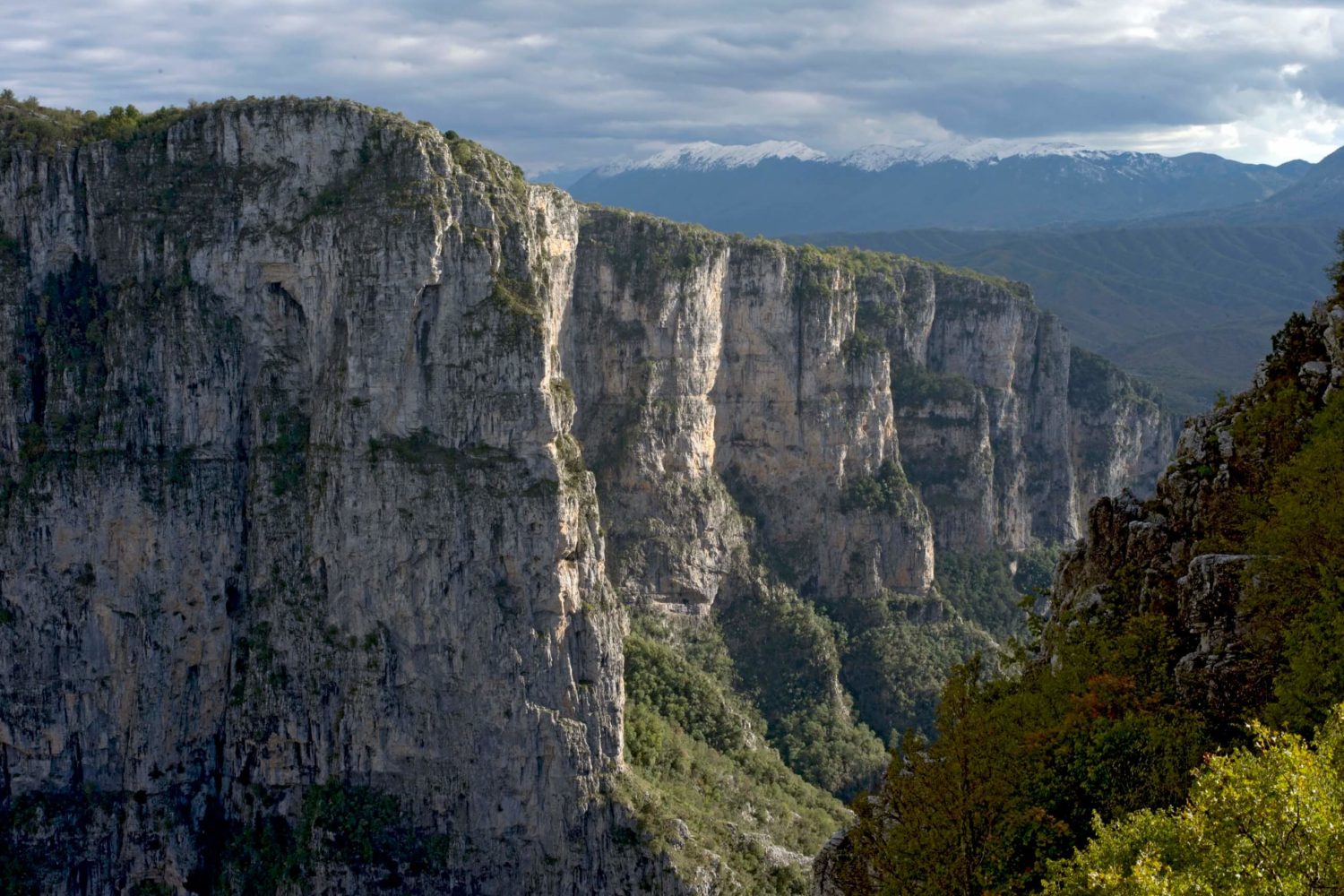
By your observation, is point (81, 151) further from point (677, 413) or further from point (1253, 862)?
point (1253, 862)

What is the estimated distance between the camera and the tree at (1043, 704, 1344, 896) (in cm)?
1355

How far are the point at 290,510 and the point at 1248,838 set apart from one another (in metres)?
48.7

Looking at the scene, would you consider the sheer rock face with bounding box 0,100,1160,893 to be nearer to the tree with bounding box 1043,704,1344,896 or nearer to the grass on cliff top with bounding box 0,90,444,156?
the grass on cliff top with bounding box 0,90,444,156

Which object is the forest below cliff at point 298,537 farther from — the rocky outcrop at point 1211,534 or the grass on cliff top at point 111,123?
the rocky outcrop at point 1211,534

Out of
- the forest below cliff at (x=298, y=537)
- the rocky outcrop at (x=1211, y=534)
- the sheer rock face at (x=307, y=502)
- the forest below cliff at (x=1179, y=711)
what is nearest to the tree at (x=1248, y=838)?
the forest below cliff at (x=1179, y=711)

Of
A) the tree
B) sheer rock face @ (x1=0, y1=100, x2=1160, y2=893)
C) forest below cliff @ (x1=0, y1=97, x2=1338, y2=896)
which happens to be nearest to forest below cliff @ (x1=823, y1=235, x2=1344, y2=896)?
the tree

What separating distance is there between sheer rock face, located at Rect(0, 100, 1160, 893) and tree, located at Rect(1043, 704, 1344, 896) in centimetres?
4199

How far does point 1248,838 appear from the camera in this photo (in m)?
14.0

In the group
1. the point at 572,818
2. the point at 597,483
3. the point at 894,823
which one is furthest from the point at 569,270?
the point at 894,823

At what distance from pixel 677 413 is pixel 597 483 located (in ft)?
21.9

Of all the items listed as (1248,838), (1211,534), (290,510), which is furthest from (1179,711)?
(290,510)

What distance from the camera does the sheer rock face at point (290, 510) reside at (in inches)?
2183

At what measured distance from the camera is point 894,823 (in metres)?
23.4

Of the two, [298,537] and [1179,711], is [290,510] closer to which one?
[298,537]
